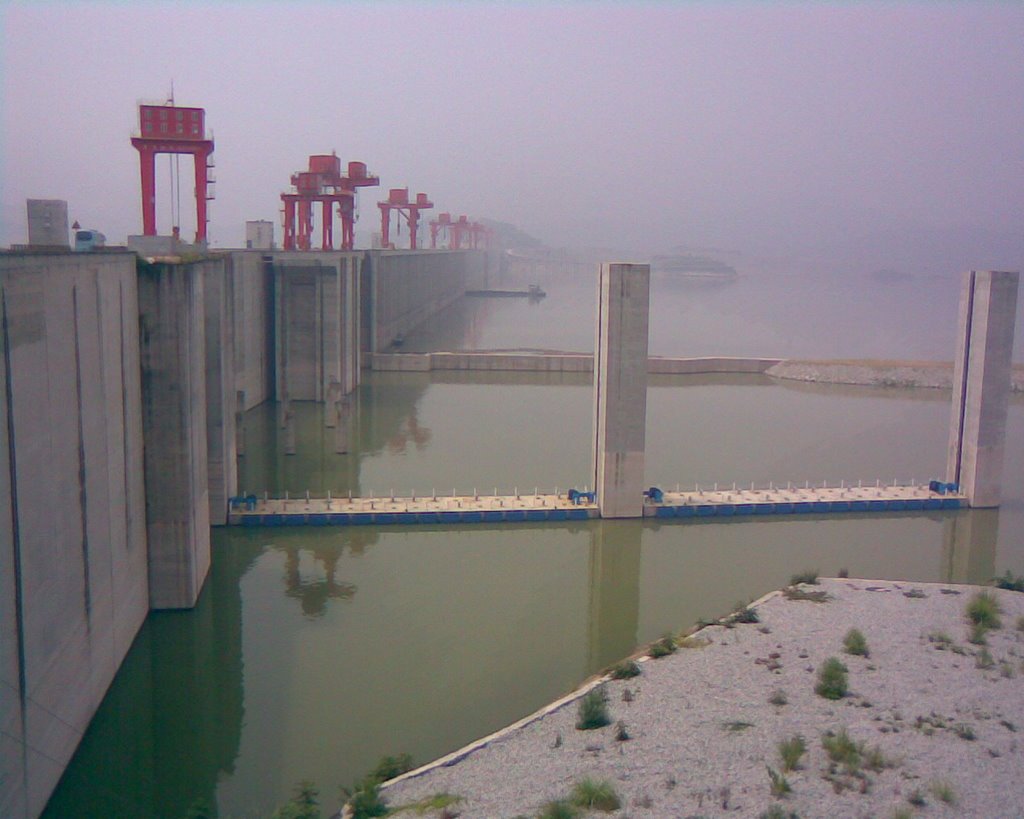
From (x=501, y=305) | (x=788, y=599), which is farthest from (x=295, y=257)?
(x=501, y=305)

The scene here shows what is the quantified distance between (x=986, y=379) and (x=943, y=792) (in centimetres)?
1122

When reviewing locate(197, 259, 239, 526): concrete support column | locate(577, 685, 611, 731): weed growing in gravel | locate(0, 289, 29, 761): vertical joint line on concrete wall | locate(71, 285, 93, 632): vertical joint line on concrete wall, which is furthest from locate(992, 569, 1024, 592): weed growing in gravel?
locate(0, 289, 29, 761): vertical joint line on concrete wall

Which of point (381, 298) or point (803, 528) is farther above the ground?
point (381, 298)

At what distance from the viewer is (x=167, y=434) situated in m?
11.1

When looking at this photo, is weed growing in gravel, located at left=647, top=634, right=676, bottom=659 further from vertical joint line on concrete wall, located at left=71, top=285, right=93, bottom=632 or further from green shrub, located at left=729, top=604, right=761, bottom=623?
vertical joint line on concrete wall, located at left=71, top=285, right=93, bottom=632

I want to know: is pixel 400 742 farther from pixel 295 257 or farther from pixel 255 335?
pixel 295 257

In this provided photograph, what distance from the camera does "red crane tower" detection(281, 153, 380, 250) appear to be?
32.5 metres

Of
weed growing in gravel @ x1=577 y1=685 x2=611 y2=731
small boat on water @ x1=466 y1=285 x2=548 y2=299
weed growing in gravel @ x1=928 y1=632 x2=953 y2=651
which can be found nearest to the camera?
weed growing in gravel @ x1=577 y1=685 x2=611 y2=731

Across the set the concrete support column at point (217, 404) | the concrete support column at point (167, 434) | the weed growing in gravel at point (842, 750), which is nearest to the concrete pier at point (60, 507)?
the concrete support column at point (167, 434)

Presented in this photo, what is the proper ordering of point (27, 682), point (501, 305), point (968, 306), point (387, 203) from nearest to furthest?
point (27, 682) → point (968, 306) → point (387, 203) → point (501, 305)

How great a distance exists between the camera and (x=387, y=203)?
5325cm

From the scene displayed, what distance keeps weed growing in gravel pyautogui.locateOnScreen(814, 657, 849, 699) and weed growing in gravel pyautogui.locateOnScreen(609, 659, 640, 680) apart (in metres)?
1.66

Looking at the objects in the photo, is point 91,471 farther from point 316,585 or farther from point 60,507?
point 316,585

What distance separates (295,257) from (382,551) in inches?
548
